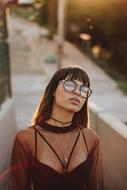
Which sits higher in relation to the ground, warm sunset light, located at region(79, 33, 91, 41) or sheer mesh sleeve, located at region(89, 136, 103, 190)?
sheer mesh sleeve, located at region(89, 136, 103, 190)

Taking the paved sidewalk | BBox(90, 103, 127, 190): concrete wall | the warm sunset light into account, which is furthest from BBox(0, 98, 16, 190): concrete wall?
the warm sunset light

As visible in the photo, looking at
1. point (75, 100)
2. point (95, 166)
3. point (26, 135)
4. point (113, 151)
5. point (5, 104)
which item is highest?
point (75, 100)

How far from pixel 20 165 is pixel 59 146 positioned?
256 mm

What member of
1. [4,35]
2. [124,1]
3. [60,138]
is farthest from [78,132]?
[124,1]

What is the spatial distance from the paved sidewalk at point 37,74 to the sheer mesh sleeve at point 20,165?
17.3 ft

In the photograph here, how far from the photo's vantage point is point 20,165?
318 centimetres

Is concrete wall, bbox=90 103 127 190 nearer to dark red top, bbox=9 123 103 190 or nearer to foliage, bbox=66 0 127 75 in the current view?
dark red top, bbox=9 123 103 190

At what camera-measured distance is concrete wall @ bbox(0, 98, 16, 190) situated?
5.64 metres

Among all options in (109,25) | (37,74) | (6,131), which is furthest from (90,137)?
(109,25)

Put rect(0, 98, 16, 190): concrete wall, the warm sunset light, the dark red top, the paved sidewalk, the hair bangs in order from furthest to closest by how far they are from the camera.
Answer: the warm sunset light < the paved sidewalk < rect(0, 98, 16, 190): concrete wall < the hair bangs < the dark red top

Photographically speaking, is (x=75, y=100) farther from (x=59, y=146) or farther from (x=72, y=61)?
(x=72, y=61)

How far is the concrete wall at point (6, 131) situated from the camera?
18.5 feet

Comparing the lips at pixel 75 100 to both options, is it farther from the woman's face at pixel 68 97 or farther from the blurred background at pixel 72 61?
the blurred background at pixel 72 61

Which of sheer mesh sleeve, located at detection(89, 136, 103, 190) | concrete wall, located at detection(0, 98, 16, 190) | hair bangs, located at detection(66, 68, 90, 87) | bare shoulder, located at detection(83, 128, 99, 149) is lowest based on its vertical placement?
concrete wall, located at detection(0, 98, 16, 190)
